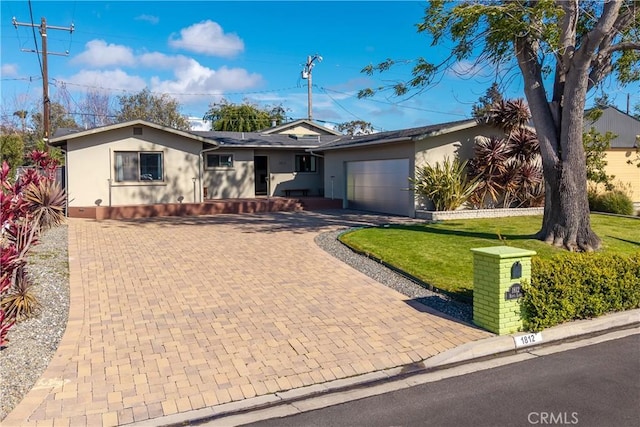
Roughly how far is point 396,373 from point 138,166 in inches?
662

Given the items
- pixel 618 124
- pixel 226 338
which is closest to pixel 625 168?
pixel 618 124

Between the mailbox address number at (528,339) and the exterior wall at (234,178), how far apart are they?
18.7m

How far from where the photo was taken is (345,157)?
2238 centimetres

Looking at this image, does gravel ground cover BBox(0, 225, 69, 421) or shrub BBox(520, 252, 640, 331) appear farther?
shrub BBox(520, 252, 640, 331)

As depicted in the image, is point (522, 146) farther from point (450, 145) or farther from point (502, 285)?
point (502, 285)

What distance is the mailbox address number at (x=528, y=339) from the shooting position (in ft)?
19.6

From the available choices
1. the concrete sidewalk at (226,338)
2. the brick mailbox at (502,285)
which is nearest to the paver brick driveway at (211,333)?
the concrete sidewalk at (226,338)

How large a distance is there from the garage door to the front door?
4689 millimetres

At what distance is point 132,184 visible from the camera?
63.9ft

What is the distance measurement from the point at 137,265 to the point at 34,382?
4979mm

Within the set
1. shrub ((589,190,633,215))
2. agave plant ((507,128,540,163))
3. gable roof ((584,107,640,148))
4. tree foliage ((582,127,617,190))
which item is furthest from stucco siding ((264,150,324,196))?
gable roof ((584,107,640,148))

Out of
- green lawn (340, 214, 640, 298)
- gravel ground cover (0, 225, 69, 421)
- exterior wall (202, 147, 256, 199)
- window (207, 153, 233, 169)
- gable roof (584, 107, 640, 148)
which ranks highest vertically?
gable roof (584, 107, 640, 148)

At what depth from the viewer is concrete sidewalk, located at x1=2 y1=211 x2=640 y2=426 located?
454cm

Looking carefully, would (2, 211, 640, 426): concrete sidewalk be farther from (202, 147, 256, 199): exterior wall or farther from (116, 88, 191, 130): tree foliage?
(116, 88, 191, 130): tree foliage
